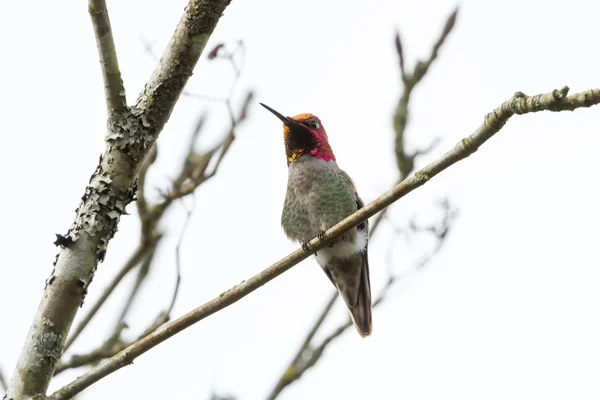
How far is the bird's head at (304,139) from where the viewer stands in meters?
7.36

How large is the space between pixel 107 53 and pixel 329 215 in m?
3.65

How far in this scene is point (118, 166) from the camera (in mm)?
3367

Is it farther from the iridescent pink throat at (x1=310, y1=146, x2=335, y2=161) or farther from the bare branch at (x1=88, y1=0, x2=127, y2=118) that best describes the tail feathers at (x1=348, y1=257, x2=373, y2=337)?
the bare branch at (x1=88, y1=0, x2=127, y2=118)

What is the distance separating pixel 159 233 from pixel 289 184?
88.1 inches

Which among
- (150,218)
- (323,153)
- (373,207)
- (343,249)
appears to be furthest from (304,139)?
(373,207)

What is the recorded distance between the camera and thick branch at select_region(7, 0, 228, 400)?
10.2ft

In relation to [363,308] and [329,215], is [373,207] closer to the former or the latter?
[329,215]

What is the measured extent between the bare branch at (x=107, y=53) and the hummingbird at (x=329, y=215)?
11.2 ft

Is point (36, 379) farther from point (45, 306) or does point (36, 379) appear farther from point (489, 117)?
point (489, 117)

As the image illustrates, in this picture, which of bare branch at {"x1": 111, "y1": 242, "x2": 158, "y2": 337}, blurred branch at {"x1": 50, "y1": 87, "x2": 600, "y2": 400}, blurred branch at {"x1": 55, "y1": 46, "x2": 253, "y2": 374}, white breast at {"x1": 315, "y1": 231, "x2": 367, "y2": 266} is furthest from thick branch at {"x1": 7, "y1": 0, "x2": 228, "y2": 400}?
white breast at {"x1": 315, "y1": 231, "x2": 367, "y2": 266}

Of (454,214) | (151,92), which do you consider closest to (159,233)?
(151,92)

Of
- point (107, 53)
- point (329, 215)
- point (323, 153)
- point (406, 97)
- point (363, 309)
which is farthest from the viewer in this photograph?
point (323, 153)

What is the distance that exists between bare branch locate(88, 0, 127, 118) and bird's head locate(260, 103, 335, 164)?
3.92m

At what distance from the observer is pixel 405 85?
527 centimetres
